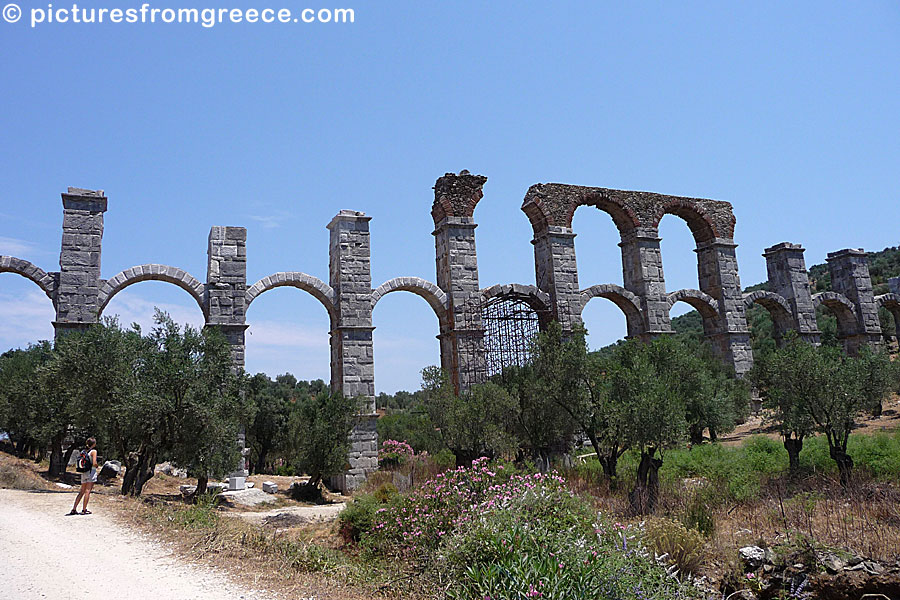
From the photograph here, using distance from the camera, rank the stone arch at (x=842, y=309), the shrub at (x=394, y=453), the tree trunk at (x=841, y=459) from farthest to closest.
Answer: the stone arch at (x=842, y=309) < the shrub at (x=394, y=453) < the tree trunk at (x=841, y=459)

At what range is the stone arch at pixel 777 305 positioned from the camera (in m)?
23.6

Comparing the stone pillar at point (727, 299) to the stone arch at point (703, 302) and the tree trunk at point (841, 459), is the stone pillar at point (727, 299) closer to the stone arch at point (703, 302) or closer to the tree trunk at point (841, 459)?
the stone arch at point (703, 302)

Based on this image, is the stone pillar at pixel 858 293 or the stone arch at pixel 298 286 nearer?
the stone arch at pixel 298 286

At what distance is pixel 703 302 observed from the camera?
75.3 feet

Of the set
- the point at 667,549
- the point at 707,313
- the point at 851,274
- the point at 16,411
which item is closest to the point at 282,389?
the point at 16,411

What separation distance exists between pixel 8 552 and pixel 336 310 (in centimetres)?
1140

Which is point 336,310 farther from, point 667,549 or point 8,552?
point 667,549

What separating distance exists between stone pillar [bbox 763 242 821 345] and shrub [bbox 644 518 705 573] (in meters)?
19.4

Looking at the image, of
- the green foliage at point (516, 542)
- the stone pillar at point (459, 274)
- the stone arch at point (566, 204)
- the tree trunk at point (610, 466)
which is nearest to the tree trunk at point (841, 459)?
the tree trunk at point (610, 466)

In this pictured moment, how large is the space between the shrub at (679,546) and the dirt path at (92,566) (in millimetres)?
4459

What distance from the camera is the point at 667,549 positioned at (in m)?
7.16

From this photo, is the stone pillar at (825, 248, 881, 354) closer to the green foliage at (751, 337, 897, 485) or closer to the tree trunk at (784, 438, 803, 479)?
the green foliage at (751, 337, 897, 485)

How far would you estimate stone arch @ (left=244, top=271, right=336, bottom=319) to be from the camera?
17.5 metres

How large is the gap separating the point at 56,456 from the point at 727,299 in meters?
22.3
